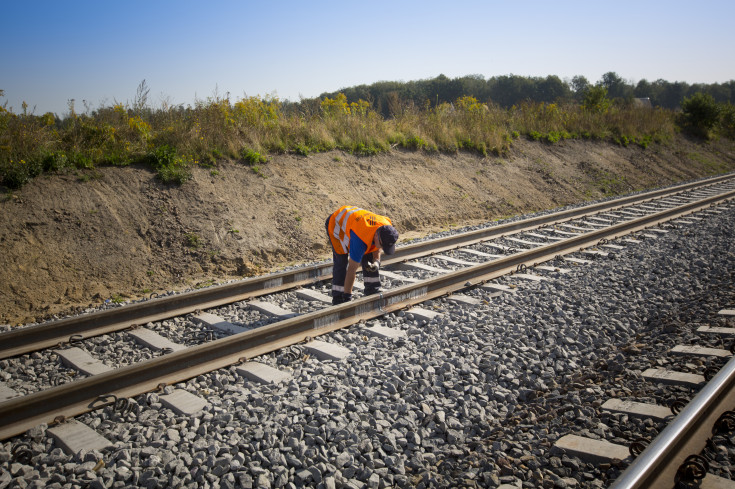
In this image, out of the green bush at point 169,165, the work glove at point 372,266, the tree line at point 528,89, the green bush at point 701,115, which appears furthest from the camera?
the tree line at point 528,89

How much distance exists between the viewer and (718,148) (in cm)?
2778

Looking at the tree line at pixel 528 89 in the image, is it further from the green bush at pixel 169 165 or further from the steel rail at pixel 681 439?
the steel rail at pixel 681 439

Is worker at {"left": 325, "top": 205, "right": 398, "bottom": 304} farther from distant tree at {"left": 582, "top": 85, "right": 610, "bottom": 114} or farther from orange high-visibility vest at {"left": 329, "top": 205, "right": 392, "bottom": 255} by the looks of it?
distant tree at {"left": 582, "top": 85, "right": 610, "bottom": 114}

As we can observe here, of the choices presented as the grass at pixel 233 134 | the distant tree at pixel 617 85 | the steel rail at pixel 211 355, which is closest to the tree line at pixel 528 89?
the distant tree at pixel 617 85

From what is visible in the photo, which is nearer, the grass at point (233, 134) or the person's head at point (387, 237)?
the person's head at point (387, 237)

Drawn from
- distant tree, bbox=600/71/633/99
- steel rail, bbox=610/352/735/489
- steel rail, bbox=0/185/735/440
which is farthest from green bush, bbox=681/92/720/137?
distant tree, bbox=600/71/633/99

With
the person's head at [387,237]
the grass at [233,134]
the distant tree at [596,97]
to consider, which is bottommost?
the person's head at [387,237]

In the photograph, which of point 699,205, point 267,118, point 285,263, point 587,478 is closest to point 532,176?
point 699,205

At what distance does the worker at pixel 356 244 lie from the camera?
529 cm

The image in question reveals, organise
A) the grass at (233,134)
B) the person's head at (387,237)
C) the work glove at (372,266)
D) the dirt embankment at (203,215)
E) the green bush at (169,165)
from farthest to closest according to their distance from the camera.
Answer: the green bush at (169,165) → the grass at (233,134) → the dirt embankment at (203,215) → the work glove at (372,266) → the person's head at (387,237)

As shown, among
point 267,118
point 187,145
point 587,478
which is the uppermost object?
point 267,118

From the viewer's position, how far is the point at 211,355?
4.35 meters

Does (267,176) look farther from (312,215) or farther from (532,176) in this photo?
(532,176)

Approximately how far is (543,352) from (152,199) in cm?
703
